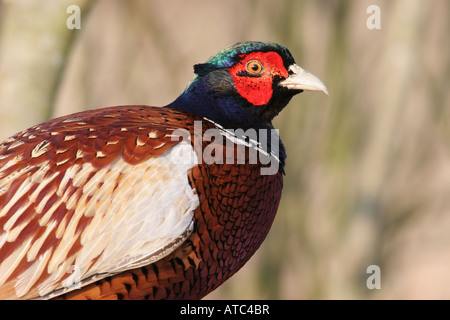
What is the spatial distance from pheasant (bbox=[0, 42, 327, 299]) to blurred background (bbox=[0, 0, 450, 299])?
272cm

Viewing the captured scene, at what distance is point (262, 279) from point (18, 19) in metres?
4.20

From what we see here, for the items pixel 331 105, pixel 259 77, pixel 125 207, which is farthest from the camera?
pixel 331 105

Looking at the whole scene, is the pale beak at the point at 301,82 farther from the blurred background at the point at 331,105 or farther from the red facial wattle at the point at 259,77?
the blurred background at the point at 331,105

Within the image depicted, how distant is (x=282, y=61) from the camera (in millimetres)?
3311

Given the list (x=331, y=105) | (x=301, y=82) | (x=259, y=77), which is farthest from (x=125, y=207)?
(x=331, y=105)

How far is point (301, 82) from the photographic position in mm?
3316

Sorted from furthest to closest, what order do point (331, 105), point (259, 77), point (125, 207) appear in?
1. point (331, 105)
2. point (259, 77)
3. point (125, 207)

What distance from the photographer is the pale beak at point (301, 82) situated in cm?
332

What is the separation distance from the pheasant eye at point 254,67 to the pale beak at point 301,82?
0.43ft

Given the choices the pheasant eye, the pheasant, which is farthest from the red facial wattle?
the pheasant

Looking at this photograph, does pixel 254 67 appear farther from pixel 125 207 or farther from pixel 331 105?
pixel 331 105

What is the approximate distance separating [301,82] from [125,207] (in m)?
1.19

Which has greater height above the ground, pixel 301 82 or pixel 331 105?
pixel 301 82

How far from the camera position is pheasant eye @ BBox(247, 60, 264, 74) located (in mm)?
3277
